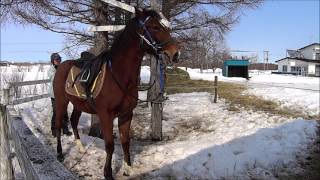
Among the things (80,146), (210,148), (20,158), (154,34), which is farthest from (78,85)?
(20,158)

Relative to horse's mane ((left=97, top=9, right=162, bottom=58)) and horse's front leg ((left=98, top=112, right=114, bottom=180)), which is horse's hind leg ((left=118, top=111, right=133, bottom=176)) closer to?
horse's front leg ((left=98, top=112, right=114, bottom=180))

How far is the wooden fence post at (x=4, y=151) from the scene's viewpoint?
288cm

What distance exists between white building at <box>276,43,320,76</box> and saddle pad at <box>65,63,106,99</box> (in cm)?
5807

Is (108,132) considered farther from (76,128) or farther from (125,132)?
(76,128)

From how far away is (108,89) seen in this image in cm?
623

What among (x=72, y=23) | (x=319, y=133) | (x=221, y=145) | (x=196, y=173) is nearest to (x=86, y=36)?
(x=72, y=23)

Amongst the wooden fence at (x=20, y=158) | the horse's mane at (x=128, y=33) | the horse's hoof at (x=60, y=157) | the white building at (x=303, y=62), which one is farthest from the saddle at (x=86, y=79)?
the white building at (x=303, y=62)

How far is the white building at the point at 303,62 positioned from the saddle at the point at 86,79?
2287 inches

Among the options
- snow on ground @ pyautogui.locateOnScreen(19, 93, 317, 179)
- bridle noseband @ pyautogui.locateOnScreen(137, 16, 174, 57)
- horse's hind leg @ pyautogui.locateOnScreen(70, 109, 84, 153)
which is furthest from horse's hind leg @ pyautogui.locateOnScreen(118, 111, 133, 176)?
horse's hind leg @ pyautogui.locateOnScreen(70, 109, 84, 153)

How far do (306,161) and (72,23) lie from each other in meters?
6.86

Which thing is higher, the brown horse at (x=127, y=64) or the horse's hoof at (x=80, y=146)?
the brown horse at (x=127, y=64)

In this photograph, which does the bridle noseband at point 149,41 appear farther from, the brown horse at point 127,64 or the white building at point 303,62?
the white building at point 303,62

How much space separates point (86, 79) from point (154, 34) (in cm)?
134

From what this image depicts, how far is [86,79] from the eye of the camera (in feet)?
21.4
